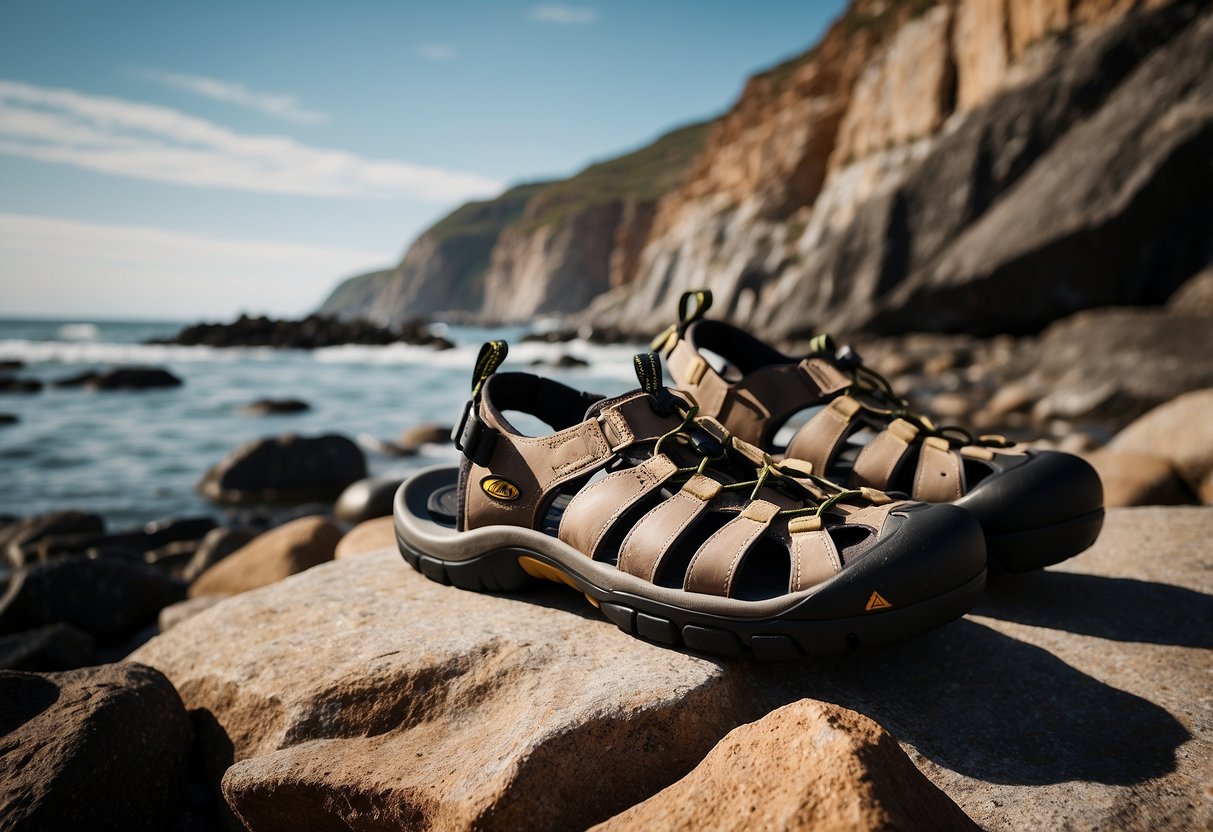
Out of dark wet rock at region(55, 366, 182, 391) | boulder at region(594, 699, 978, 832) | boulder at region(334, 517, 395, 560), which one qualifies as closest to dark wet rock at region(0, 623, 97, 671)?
boulder at region(334, 517, 395, 560)

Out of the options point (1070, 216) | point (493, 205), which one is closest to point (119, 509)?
point (1070, 216)

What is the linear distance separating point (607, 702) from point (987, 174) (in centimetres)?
1774

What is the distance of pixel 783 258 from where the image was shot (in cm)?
2733

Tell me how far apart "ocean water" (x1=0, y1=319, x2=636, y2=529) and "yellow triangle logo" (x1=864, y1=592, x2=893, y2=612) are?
2484 mm

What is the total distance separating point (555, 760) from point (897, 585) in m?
0.74

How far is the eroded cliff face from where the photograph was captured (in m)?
11.8

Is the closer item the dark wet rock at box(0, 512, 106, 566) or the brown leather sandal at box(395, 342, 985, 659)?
the brown leather sandal at box(395, 342, 985, 659)

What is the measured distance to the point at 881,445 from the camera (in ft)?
7.08

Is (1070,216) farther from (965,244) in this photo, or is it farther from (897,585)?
(897,585)

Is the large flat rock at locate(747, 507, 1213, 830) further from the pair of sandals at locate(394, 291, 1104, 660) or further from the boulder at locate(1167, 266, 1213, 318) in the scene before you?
the boulder at locate(1167, 266, 1213, 318)

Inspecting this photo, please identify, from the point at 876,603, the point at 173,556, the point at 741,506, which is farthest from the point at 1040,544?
the point at 173,556

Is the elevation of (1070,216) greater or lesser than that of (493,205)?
lesser

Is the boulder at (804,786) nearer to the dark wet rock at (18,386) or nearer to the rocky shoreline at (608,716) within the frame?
the rocky shoreline at (608,716)

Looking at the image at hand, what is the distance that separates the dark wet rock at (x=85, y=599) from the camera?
3906mm
